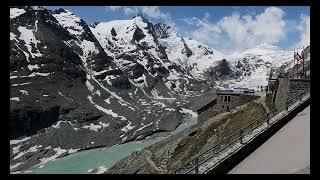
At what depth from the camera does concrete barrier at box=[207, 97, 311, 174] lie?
1965cm

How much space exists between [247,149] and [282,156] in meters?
1.85

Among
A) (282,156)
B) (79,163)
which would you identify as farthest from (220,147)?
(79,163)

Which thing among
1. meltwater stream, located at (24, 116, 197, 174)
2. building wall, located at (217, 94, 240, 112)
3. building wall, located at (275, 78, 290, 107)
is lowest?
meltwater stream, located at (24, 116, 197, 174)

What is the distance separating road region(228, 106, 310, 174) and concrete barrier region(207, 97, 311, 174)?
0.63 ft

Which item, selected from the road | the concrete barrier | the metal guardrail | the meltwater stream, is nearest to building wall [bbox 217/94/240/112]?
the metal guardrail

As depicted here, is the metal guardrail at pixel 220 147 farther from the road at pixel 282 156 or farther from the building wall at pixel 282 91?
the building wall at pixel 282 91

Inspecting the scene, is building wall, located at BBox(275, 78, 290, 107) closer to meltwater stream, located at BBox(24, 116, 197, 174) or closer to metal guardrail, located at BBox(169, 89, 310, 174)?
metal guardrail, located at BBox(169, 89, 310, 174)

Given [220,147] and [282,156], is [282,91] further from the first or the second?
[282,156]

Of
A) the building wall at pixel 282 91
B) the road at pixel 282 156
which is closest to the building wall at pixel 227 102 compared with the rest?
the building wall at pixel 282 91

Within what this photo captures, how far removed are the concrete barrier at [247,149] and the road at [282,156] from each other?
0.63ft

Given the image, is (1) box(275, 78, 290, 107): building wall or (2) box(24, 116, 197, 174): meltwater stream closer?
(1) box(275, 78, 290, 107): building wall
